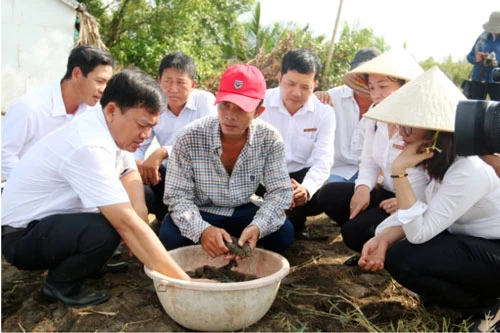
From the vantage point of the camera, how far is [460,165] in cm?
231

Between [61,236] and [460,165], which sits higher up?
[460,165]

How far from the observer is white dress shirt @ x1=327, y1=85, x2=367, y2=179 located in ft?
12.8

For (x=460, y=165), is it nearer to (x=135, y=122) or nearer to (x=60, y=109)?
(x=135, y=122)

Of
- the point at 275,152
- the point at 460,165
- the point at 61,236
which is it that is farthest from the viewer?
the point at 275,152

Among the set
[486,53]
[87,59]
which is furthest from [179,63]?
[486,53]

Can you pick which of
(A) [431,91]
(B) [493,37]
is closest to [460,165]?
(A) [431,91]

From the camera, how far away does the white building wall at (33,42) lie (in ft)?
25.3

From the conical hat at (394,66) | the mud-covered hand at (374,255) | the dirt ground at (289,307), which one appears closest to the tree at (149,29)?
the conical hat at (394,66)

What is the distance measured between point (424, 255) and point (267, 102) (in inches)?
71.0

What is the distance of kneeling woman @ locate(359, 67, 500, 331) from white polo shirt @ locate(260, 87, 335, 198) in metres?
1.25

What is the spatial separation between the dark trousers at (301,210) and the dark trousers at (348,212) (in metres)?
0.18

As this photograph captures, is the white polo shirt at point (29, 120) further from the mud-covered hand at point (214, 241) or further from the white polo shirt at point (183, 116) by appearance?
the mud-covered hand at point (214, 241)

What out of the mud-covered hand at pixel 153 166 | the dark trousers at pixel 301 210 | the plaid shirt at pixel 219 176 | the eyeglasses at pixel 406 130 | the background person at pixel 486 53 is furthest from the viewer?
the background person at pixel 486 53

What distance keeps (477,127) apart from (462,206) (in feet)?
1.49
